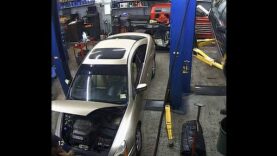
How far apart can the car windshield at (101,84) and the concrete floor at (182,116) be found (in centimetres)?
58

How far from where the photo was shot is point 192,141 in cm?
388

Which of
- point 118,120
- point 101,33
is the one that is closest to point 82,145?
point 118,120

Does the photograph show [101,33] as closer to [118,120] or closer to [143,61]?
[143,61]

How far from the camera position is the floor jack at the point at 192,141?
147 inches

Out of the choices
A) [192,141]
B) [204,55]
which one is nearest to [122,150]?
[192,141]

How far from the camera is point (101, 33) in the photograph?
10.0 metres

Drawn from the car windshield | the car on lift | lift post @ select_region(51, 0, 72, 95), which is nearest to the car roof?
the car on lift

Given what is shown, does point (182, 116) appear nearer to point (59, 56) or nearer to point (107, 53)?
point (107, 53)

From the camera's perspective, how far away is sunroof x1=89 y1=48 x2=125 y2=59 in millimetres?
4410

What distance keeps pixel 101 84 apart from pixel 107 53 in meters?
0.63

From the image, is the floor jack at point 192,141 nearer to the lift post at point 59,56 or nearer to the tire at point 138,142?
the tire at point 138,142

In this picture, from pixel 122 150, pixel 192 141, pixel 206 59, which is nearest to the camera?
pixel 122 150

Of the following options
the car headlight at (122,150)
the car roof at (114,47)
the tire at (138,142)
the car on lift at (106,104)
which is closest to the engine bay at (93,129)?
the car on lift at (106,104)
